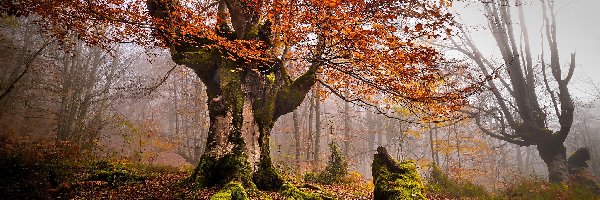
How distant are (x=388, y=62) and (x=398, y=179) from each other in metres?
2.78

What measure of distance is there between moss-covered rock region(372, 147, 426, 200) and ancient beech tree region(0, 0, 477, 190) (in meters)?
2.31

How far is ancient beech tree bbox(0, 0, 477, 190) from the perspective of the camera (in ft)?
24.4

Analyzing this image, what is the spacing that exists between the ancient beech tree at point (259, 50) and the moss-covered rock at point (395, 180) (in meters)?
2.31

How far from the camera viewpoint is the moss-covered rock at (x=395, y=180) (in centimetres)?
566

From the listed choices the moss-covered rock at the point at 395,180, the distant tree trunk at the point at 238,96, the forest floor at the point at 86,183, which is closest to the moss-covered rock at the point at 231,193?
the forest floor at the point at 86,183

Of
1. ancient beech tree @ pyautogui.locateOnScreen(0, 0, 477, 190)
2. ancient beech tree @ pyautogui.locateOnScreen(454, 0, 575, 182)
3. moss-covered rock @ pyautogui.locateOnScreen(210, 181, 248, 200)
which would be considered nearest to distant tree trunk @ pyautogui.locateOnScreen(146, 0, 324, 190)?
ancient beech tree @ pyautogui.locateOnScreen(0, 0, 477, 190)

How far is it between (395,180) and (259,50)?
4186mm

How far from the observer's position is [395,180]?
19.4ft

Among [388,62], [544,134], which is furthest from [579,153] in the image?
[388,62]

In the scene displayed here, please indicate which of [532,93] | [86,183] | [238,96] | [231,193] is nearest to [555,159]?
[532,93]

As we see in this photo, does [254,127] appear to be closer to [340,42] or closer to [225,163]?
[225,163]

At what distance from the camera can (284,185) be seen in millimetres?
8586

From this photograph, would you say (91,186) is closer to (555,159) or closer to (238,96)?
(238,96)

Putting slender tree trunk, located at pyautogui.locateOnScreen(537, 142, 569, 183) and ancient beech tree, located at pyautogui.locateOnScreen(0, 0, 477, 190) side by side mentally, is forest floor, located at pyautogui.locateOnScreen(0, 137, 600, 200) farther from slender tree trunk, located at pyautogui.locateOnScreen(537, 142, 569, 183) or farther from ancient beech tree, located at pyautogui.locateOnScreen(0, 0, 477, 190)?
slender tree trunk, located at pyautogui.locateOnScreen(537, 142, 569, 183)
